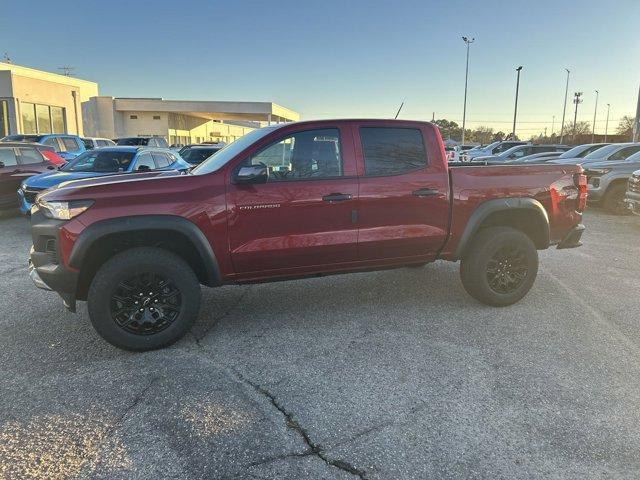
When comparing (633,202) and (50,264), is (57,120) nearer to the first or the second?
(50,264)

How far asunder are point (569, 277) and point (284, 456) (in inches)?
195

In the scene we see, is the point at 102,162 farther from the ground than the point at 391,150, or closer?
closer

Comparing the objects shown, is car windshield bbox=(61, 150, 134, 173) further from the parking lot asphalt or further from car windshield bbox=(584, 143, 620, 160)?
car windshield bbox=(584, 143, 620, 160)

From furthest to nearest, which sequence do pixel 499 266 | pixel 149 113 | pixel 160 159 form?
pixel 149 113, pixel 160 159, pixel 499 266

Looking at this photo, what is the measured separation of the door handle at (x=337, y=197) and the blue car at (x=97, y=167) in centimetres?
504

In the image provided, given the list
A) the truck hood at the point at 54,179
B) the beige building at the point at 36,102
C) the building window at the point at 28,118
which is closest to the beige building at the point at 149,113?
the beige building at the point at 36,102

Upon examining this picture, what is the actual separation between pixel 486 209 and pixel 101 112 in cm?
5270

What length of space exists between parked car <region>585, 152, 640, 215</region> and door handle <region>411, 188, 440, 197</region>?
8.52 meters

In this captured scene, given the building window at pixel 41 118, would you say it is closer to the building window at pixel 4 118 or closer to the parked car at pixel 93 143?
the building window at pixel 4 118

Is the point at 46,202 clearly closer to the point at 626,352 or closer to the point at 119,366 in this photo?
the point at 119,366

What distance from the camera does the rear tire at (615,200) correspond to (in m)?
11.5

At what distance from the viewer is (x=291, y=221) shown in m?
4.11

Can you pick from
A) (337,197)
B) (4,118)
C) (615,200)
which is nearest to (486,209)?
(337,197)

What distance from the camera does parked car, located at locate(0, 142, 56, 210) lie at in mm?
10141
